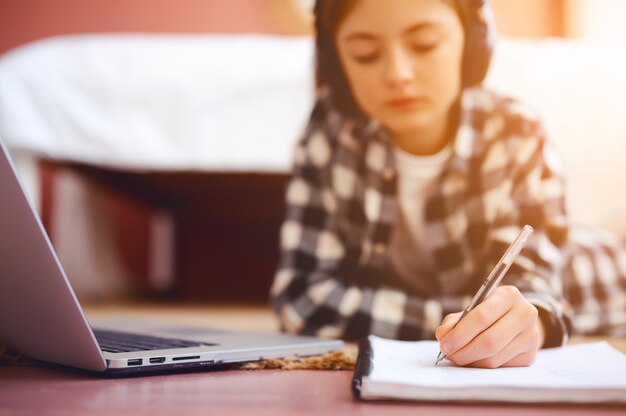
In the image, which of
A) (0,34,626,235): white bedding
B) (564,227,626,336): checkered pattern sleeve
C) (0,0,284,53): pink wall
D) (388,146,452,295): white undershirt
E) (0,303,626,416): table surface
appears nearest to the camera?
(0,303,626,416): table surface

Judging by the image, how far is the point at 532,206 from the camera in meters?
0.75

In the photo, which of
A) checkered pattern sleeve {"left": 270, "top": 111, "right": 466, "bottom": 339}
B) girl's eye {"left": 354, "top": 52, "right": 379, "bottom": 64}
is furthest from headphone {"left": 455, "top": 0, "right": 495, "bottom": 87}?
checkered pattern sleeve {"left": 270, "top": 111, "right": 466, "bottom": 339}

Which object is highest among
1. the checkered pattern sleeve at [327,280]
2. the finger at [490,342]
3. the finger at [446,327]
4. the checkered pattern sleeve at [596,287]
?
the finger at [446,327]

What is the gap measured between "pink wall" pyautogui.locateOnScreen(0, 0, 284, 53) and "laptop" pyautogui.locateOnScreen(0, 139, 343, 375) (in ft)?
8.39

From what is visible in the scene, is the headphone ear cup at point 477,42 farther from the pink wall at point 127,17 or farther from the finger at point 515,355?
the pink wall at point 127,17

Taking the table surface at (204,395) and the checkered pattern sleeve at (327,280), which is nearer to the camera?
the table surface at (204,395)

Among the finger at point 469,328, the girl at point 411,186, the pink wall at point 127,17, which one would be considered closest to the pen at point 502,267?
the finger at point 469,328

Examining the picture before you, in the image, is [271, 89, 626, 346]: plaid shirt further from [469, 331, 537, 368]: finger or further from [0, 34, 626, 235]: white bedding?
[0, 34, 626, 235]: white bedding

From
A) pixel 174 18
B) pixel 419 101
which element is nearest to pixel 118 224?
pixel 174 18

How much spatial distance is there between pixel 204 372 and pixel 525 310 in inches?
9.5

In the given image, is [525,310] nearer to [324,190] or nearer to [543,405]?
[543,405]

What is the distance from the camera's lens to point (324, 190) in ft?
2.89

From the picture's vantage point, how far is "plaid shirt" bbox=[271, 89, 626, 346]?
29.6 inches

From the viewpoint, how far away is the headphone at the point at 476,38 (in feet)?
2.29
